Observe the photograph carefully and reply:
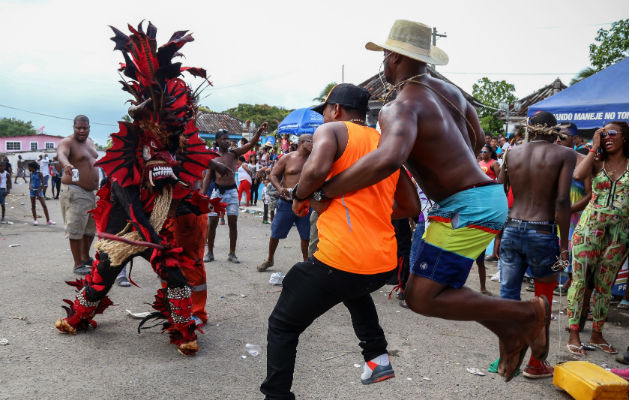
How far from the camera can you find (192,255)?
169 inches

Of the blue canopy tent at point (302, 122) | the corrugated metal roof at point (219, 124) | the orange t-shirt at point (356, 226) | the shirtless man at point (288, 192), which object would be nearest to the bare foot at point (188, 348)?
the orange t-shirt at point (356, 226)

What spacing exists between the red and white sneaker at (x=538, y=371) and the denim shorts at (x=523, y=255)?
0.54 metres

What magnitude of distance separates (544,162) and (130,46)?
3.50 m

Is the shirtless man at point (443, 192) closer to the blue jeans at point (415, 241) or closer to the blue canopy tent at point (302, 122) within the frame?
the blue jeans at point (415, 241)

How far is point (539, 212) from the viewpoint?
388cm

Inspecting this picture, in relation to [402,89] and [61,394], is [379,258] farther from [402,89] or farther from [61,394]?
[61,394]

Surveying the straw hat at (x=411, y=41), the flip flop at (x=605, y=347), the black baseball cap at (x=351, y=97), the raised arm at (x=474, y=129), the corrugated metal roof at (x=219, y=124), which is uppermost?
the corrugated metal roof at (x=219, y=124)

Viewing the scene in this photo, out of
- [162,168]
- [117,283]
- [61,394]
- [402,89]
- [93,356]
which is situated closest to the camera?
[402,89]

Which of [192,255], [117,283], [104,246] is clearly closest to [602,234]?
[192,255]

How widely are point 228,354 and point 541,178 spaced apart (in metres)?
2.93

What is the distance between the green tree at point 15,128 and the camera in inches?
3324

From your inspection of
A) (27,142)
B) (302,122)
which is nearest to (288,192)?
(302,122)

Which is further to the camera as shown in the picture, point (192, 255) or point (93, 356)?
point (192, 255)

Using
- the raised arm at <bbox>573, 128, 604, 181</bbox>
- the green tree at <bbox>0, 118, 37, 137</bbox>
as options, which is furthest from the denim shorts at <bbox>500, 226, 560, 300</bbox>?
the green tree at <bbox>0, 118, 37, 137</bbox>
